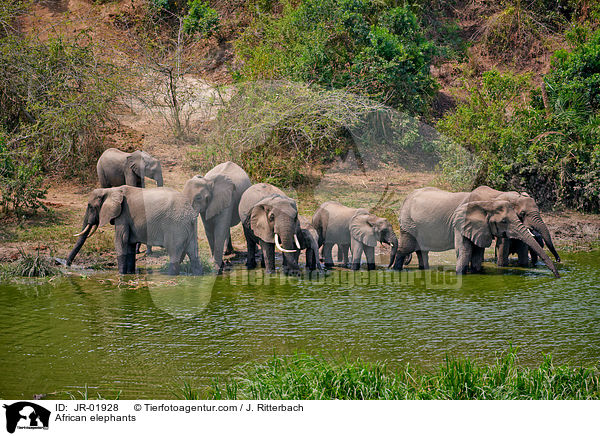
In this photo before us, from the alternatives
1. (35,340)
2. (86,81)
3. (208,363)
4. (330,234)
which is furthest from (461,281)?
(86,81)

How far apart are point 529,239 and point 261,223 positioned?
13.2ft

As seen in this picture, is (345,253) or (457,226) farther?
(345,253)

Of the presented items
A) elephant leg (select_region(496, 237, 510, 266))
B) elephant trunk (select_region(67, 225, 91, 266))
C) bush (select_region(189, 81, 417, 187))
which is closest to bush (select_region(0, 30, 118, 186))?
bush (select_region(189, 81, 417, 187))

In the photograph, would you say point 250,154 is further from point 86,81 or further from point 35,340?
point 35,340

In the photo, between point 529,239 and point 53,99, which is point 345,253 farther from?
point 53,99

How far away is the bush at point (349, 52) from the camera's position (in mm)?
18094

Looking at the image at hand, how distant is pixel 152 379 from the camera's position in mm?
6223

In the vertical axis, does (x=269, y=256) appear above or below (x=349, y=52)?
below

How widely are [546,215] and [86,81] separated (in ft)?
35.5

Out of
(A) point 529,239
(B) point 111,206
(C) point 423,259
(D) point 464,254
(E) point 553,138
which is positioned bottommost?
(C) point 423,259

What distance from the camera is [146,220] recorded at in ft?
34.6

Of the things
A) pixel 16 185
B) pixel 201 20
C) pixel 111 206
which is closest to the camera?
pixel 111 206

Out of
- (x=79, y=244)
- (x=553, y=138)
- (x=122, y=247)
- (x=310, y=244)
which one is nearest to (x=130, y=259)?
(x=122, y=247)

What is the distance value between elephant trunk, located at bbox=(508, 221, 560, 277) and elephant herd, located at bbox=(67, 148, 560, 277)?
0.01 m
